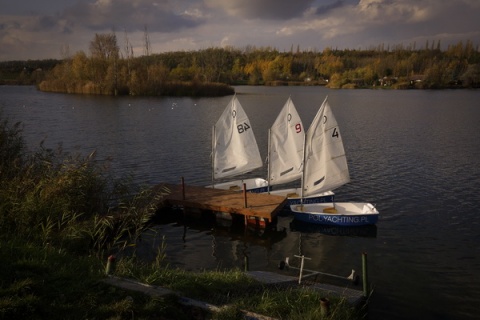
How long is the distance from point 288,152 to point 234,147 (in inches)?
131

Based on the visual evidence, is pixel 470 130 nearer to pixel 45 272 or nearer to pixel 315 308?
pixel 315 308

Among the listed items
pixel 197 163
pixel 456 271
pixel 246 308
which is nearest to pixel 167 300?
pixel 246 308

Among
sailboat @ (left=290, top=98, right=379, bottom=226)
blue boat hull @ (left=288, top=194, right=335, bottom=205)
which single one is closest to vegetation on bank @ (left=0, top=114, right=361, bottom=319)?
sailboat @ (left=290, top=98, right=379, bottom=226)

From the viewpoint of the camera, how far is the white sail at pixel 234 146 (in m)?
24.7

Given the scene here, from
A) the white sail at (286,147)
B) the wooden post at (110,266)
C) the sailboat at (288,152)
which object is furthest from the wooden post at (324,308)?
the white sail at (286,147)

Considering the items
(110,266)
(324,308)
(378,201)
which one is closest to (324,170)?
(378,201)

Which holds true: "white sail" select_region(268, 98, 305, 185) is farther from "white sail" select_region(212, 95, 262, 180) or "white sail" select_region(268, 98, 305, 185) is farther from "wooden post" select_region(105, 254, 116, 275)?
"wooden post" select_region(105, 254, 116, 275)

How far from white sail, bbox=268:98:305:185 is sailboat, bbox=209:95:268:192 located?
118 centimetres

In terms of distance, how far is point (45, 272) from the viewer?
9.19 meters

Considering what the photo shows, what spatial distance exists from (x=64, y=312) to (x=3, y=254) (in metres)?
2.86

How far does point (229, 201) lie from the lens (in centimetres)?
2273

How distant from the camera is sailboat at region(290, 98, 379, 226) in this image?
71.1 feet

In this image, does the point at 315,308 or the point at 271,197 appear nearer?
the point at 315,308

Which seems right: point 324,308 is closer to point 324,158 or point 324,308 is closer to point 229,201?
point 229,201
